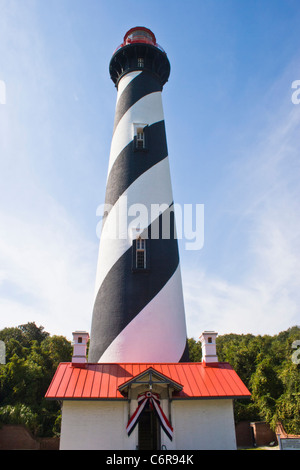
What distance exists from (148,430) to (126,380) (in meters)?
1.42

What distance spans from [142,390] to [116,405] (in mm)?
694

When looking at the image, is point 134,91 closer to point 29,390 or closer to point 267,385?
point 29,390

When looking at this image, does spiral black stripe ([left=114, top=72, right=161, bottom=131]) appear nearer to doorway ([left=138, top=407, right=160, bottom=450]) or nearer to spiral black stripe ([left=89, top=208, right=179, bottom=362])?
spiral black stripe ([left=89, top=208, right=179, bottom=362])

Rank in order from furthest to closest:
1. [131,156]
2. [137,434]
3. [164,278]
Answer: [131,156]
[164,278]
[137,434]

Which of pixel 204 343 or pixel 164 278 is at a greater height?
pixel 164 278

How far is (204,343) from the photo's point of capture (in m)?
10.2

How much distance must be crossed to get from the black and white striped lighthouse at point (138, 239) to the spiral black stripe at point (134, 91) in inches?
0.8

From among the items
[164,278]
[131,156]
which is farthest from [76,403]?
[131,156]

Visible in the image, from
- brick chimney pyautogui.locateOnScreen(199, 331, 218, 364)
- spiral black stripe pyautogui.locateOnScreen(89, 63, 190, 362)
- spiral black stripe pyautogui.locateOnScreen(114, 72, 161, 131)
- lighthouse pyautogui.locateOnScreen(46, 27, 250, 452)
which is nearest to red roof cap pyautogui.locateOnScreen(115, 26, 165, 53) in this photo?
lighthouse pyautogui.locateOnScreen(46, 27, 250, 452)

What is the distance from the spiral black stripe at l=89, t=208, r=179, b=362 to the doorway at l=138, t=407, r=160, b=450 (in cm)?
245

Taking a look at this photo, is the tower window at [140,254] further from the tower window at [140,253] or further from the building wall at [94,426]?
the building wall at [94,426]

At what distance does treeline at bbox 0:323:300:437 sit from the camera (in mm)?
20594
